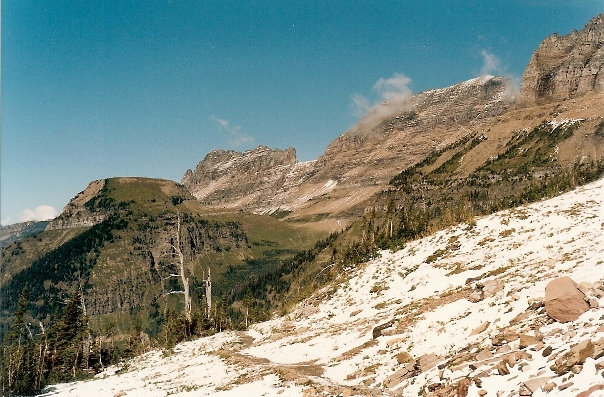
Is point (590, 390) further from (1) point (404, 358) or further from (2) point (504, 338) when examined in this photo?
(1) point (404, 358)

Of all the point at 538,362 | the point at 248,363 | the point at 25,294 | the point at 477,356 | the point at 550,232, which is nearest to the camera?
the point at 538,362

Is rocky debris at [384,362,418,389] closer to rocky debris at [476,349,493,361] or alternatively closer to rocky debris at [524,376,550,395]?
rocky debris at [476,349,493,361]

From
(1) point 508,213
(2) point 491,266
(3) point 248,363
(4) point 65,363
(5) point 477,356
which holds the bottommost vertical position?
(4) point 65,363

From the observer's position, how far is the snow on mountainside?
15.7 m

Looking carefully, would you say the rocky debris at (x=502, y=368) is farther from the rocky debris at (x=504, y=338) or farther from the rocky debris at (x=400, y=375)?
the rocky debris at (x=400, y=375)

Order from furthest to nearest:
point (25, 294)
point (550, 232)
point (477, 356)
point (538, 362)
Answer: point (25, 294) → point (550, 232) → point (477, 356) → point (538, 362)

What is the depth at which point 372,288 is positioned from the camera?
4791 centimetres

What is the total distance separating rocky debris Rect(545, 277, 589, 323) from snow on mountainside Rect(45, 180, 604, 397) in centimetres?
43

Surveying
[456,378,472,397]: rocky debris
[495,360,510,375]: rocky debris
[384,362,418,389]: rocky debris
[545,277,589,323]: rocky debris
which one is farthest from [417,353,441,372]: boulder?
[545,277,589,323]: rocky debris

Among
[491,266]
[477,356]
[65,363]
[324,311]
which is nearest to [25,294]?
[65,363]

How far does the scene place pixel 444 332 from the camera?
24.2 m

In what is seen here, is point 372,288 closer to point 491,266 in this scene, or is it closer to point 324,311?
point 324,311

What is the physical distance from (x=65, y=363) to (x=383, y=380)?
89.3m

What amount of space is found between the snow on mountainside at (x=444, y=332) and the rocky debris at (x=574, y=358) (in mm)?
52
